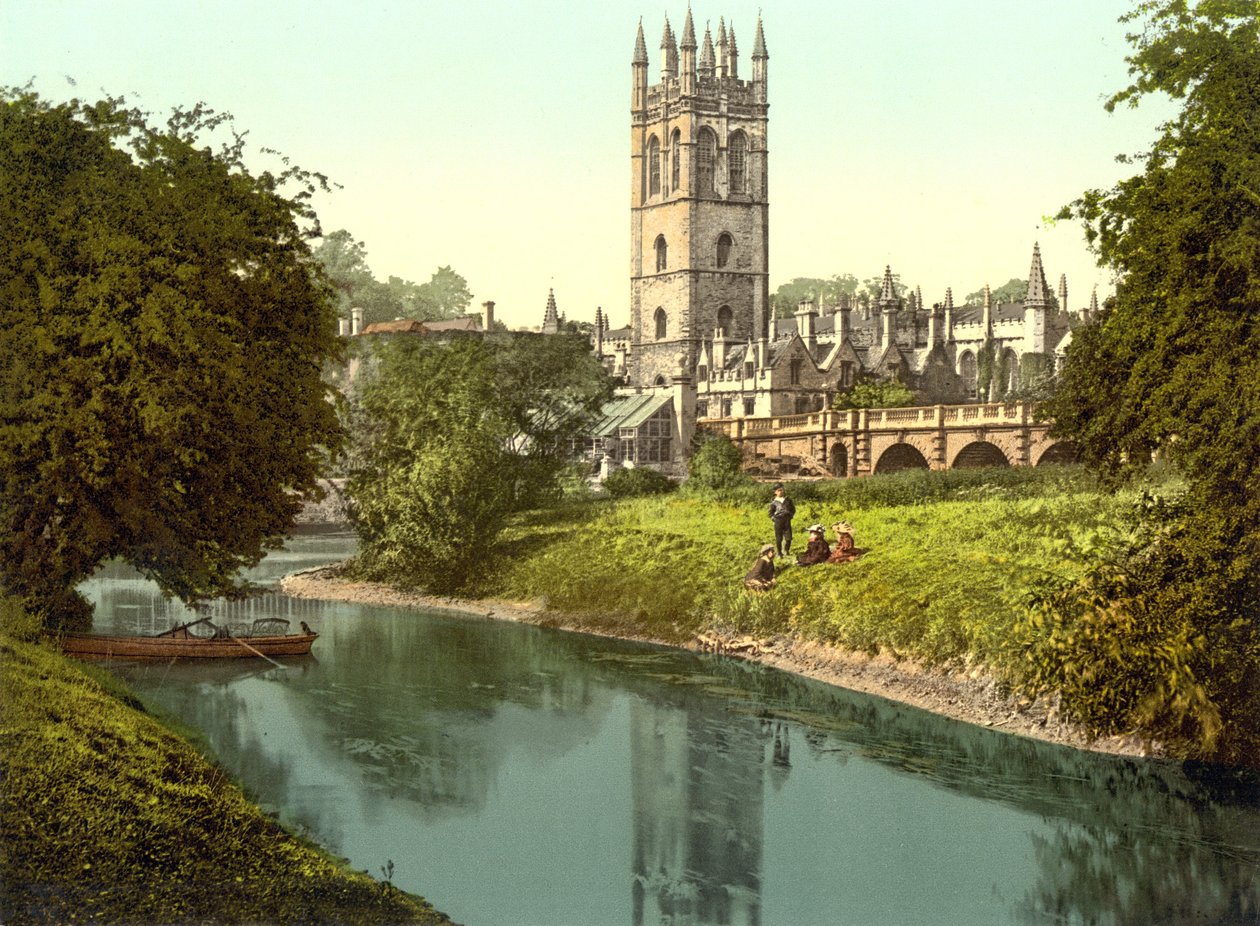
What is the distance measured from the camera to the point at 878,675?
98.8ft

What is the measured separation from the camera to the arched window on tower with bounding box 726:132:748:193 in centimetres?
10794

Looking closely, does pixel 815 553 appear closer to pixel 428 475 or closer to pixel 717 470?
pixel 428 475

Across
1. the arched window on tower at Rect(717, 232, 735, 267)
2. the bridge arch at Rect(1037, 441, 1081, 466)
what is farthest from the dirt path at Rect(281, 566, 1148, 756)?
the arched window on tower at Rect(717, 232, 735, 267)

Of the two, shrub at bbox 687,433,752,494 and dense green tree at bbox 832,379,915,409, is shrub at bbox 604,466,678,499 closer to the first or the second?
shrub at bbox 687,433,752,494

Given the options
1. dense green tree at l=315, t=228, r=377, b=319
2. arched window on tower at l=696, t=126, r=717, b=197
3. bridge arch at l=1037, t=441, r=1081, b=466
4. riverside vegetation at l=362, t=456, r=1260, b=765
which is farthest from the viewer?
dense green tree at l=315, t=228, r=377, b=319

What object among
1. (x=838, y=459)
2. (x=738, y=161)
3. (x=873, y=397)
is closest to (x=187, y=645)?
(x=838, y=459)

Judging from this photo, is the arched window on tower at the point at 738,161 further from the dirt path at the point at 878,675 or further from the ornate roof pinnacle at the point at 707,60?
the dirt path at the point at 878,675

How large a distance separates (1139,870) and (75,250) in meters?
19.2

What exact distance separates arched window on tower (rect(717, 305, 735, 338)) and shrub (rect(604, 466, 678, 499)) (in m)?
49.9

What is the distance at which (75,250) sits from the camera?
2303 cm

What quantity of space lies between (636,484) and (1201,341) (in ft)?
122

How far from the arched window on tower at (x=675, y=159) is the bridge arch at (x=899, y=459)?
5093 centimetres

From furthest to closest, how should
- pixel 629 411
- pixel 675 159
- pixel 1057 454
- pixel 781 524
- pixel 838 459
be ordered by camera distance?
pixel 675 159
pixel 629 411
pixel 838 459
pixel 1057 454
pixel 781 524

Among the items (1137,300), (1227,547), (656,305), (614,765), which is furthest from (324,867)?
(656,305)
